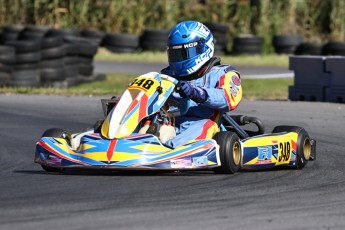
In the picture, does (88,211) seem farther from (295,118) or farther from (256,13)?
(256,13)

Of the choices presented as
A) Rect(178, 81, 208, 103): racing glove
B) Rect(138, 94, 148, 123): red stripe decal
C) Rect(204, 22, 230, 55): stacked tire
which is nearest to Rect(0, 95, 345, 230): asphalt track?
Rect(138, 94, 148, 123): red stripe decal

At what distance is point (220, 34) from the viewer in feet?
78.4

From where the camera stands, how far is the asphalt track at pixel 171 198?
5.05 metres

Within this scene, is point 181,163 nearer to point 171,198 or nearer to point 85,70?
point 171,198

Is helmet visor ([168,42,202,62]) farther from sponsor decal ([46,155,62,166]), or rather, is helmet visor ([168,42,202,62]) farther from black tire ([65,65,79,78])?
black tire ([65,65,79,78])

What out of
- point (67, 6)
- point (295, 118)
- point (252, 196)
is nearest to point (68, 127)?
point (295, 118)

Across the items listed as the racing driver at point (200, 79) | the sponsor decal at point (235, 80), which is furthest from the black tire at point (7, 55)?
the sponsor decal at point (235, 80)

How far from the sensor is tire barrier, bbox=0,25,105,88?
15969mm

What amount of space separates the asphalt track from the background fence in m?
16.9

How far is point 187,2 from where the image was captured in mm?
26500

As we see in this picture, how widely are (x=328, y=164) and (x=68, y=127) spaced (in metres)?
3.77

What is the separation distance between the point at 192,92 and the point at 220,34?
17.0 meters

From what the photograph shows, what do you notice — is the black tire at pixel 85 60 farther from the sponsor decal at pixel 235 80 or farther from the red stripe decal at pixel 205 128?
the red stripe decal at pixel 205 128

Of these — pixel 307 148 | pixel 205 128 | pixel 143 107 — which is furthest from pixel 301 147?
pixel 143 107
